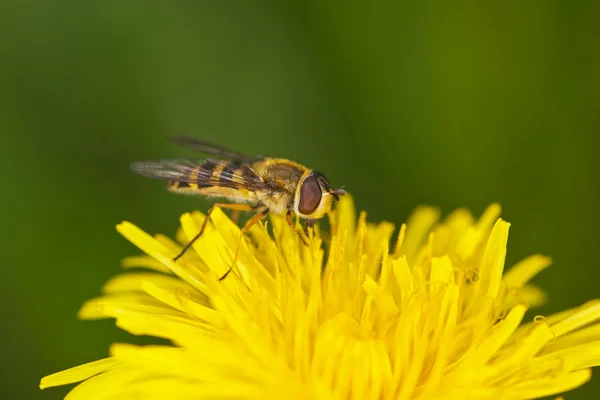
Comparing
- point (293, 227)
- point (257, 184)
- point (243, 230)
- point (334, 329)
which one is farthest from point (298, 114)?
point (334, 329)

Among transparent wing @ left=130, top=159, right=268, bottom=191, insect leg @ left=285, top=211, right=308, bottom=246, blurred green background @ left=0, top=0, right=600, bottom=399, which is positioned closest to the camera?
insect leg @ left=285, top=211, right=308, bottom=246

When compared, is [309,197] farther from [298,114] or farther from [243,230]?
[298,114]

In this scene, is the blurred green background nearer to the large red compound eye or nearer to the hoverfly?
the hoverfly

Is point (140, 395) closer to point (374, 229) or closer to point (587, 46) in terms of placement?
point (374, 229)

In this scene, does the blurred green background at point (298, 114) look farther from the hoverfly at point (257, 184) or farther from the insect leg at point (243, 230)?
the insect leg at point (243, 230)

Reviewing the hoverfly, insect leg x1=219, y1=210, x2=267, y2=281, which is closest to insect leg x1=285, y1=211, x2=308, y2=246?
the hoverfly
